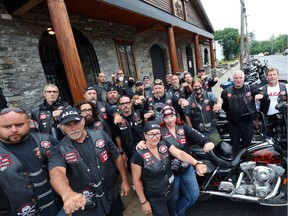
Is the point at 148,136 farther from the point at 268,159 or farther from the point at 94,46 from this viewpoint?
the point at 94,46

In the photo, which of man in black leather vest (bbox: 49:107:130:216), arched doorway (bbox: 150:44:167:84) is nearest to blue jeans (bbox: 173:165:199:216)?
man in black leather vest (bbox: 49:107:130:216)

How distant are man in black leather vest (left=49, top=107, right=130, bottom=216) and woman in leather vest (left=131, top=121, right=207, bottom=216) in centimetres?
30

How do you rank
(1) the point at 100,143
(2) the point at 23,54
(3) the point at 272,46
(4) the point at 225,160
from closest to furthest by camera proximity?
1. (1) the point at 100,143
2. (4) the point at 225,160
3. (2) the point at 23,54
4. (3) the point at 272,46

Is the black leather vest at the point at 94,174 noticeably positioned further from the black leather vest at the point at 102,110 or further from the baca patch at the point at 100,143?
the black leather vest at the point at 102,110

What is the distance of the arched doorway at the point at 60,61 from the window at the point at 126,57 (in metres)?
1.23

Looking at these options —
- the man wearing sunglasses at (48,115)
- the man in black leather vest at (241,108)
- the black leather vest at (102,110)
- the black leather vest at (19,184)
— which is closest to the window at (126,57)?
the black leather vest at (102,110)

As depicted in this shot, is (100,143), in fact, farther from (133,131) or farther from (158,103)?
(158,103)

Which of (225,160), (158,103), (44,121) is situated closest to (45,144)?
(44,121)

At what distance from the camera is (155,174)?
6.51 ft

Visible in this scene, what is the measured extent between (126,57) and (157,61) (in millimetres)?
2863

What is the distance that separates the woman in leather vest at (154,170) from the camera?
1981 millimetres

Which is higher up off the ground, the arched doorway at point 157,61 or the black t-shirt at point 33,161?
the arched doorway at point 157,61

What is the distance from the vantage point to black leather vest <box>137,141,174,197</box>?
6.49ft

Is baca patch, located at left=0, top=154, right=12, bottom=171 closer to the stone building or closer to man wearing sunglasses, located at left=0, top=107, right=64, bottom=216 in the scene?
man wearing sunglasses, located at left=0, top=107, right=64, bottom=216
